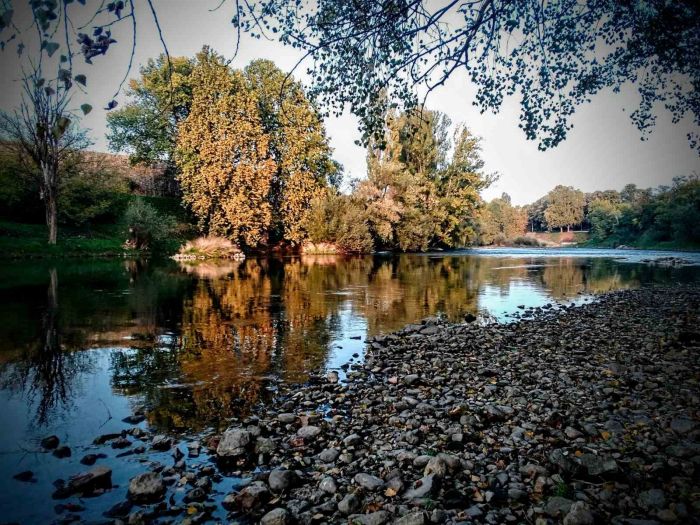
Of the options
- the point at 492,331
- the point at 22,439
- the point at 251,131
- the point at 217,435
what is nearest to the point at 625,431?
the point at 217,435

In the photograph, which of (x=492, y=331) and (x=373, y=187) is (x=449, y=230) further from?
(x=492, y=331)

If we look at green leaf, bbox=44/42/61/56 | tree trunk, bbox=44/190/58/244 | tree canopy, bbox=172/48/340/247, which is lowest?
green leaf, bbox=44/42/61/56

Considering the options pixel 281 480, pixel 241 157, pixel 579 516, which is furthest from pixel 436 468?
pixel 241 157

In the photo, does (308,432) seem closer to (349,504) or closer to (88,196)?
(349,504)

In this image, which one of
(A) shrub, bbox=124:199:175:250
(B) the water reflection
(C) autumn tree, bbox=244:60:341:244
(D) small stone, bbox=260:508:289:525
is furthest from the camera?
(C) autumn tree, bbox=244:60:341:244

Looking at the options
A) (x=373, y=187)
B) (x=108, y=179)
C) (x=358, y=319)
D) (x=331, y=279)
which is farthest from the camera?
(x=373, y=187)

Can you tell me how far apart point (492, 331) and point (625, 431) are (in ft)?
18.8

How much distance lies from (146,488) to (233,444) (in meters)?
1.00

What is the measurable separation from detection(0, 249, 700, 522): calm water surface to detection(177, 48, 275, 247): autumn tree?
810 inches

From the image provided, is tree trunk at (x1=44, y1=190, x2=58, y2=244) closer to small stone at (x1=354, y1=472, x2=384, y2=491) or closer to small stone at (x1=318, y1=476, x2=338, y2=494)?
small stone at (x1=318, y1=476, x2=338, y2=494)

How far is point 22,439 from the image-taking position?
497cm

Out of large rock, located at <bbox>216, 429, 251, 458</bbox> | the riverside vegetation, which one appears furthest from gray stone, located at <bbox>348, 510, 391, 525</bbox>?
the riverside vegetation

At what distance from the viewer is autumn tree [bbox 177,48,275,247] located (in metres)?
41.9

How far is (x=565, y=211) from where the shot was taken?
124625 millimetres
